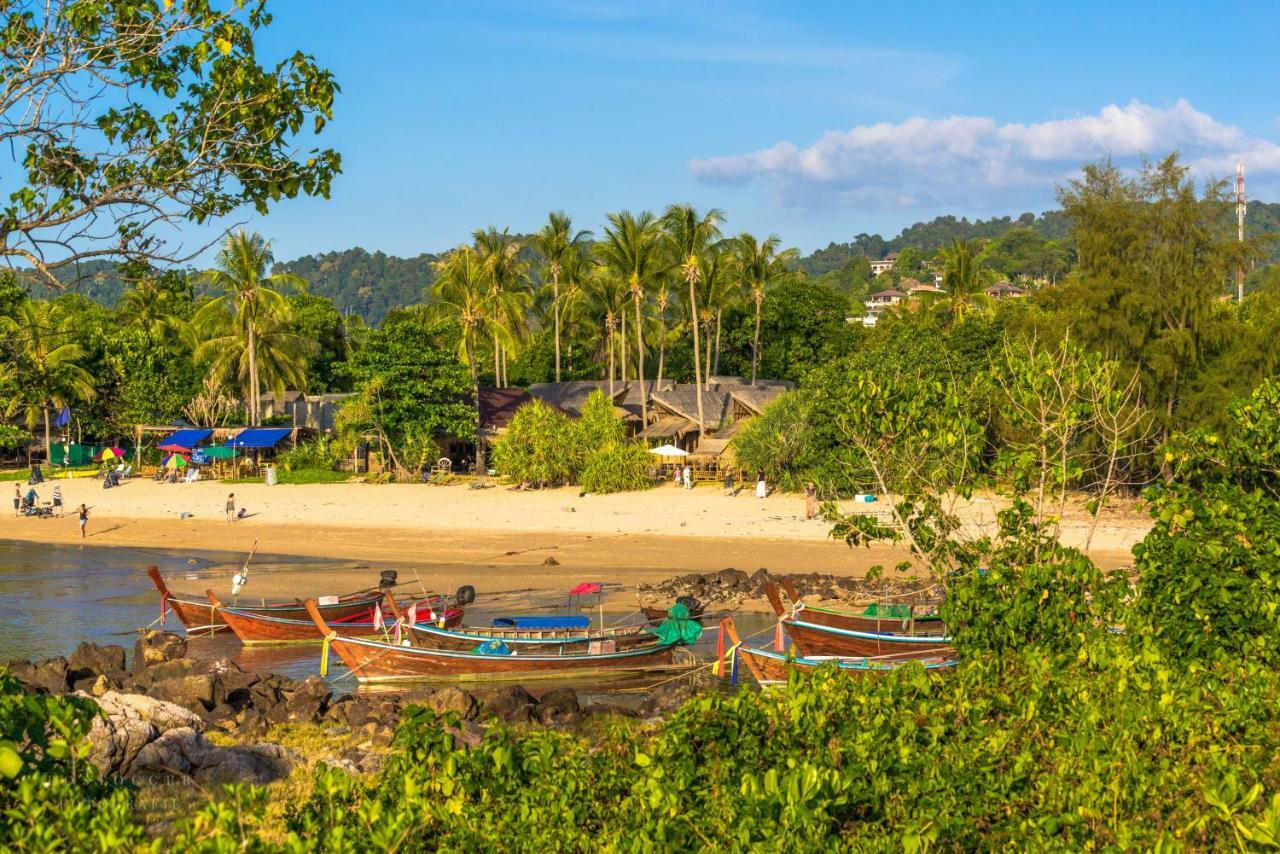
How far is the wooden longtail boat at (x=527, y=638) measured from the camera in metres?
19.8

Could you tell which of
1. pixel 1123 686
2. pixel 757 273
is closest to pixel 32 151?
pixel 1123 686

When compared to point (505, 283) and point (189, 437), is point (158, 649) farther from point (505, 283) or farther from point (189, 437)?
point (505, 283)

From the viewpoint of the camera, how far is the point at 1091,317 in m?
34.5

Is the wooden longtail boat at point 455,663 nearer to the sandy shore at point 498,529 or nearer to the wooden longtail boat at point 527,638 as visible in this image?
the wooden longtail boat at point 527,638

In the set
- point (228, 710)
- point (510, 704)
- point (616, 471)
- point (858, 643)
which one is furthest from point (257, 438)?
point (858, 643)

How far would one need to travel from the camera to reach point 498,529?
3669 centimetres

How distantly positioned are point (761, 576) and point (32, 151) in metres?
20.5

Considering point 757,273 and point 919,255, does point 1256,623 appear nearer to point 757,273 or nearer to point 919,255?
point 757,273

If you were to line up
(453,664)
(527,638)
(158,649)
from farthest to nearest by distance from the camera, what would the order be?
(158,649) → (527,638) → (453,664)

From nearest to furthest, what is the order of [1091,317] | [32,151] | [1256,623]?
[32,151] < [1256,623] < [1091,317]

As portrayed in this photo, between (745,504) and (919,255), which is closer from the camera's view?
(745,504)

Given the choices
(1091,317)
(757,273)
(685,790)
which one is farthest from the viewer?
(757,273)

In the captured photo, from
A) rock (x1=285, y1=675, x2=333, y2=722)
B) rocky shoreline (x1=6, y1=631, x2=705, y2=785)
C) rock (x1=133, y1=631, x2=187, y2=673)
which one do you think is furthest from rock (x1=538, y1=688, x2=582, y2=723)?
rock (x1=133, y1=631, x2=187, y2=673)

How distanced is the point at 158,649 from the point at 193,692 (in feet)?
15.9
